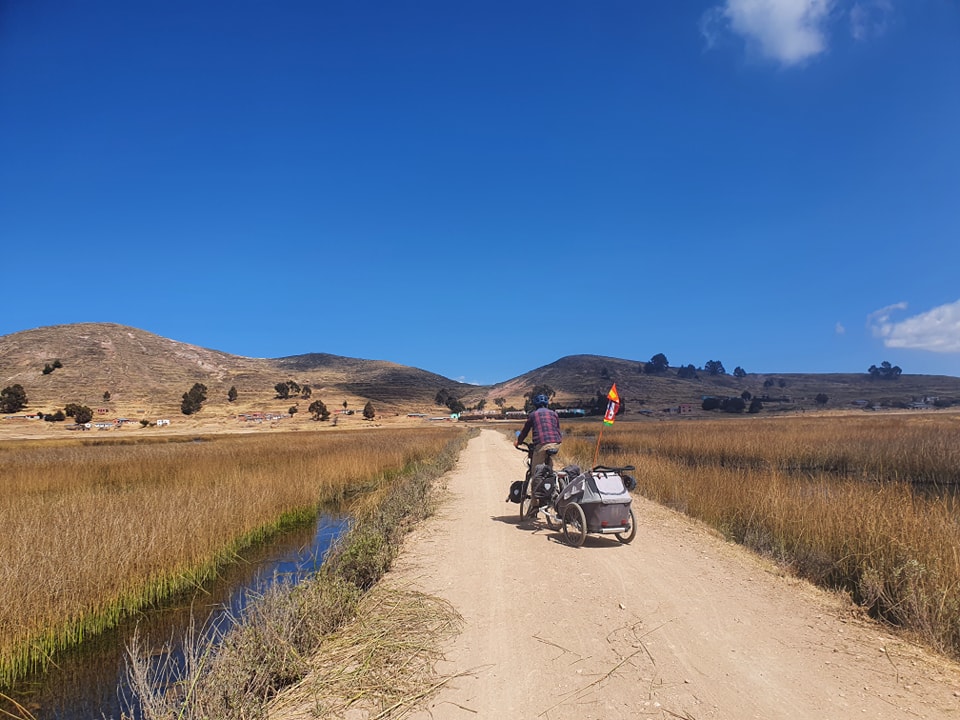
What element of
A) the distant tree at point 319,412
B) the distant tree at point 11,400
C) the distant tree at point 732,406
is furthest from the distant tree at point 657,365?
the distant tree at point 11,400

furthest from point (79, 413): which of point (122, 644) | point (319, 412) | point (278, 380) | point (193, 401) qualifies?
point (122, 644)

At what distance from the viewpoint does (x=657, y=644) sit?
4.51 m

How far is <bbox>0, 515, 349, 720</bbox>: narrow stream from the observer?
199 inches

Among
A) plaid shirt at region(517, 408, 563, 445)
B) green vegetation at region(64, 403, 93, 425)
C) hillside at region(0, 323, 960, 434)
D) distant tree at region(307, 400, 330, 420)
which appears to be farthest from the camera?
hillside at region(0, 323, 960, 434)

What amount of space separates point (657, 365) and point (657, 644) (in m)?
170

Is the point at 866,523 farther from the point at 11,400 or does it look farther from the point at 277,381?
the point at 277,381

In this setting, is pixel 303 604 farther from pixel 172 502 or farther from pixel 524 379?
pixel 524 379

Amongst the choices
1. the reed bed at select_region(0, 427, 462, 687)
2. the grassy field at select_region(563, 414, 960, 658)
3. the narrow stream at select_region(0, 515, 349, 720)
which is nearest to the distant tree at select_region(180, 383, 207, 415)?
the reed bed at select_region(0, 427, 462, 687)

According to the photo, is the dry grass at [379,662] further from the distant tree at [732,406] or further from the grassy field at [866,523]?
the distant tree at [732,406]

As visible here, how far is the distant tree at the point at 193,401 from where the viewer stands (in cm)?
6969

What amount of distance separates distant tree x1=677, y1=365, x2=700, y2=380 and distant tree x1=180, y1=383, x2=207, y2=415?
13025cm

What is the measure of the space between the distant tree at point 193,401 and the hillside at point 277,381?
1339 millimetres

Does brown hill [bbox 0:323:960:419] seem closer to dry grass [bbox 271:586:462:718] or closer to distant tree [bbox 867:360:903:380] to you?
distant tree [bbox 867:360:903:380]

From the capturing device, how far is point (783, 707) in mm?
3496
